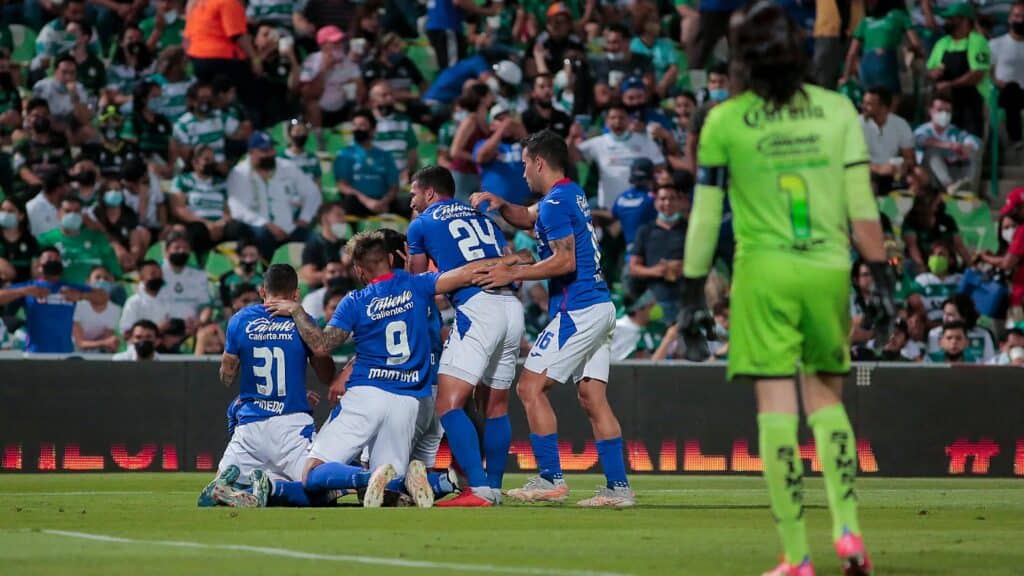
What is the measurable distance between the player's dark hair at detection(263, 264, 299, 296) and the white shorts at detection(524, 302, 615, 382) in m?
1.75

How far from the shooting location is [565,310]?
473 inches

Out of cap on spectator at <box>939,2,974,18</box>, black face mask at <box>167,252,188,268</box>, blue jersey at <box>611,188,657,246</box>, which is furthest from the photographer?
cap on spectator at <box>939,2,974,18</box>

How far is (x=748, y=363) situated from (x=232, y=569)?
7.64ft

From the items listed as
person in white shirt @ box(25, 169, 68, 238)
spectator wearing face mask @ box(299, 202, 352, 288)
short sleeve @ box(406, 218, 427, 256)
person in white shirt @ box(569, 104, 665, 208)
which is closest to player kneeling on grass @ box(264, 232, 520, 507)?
short sleeve @ box(406, 218, 427, 256)

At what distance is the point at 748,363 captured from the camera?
717 centimetres

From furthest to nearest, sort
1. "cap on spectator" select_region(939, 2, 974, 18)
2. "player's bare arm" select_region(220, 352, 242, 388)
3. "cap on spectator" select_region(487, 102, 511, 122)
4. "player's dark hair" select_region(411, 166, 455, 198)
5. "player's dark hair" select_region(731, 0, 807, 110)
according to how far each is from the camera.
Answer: "cap on spectator" select_region(939, 2, 974, 18)
"cap on spectator" select_region(487, 102, 511, 122)
"player's dark hair" select_region(411, 166, 455, 198)
"player's bare arm" select_region(220, 352, 242, 388)
"player's dark hair" select_region(731, 0, 807, 110)

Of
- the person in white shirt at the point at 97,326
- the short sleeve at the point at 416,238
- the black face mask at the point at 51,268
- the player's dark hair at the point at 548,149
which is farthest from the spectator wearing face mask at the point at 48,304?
the player's dark hair at the point at 548,149

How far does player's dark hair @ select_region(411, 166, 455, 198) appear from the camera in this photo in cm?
1234

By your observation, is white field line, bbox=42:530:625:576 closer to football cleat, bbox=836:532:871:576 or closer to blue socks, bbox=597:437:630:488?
football cleat, bbox=836:532:871:576

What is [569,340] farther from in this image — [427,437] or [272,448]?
[272,448]

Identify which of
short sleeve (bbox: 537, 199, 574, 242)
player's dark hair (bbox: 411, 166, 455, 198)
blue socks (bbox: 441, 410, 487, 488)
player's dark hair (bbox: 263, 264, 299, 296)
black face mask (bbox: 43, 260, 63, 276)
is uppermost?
player's dark hair (bbox: 411, 166, 455, 198)

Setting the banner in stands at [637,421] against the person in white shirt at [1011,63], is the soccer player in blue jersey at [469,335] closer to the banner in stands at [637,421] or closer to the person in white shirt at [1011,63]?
the banner in stands at [637,421]

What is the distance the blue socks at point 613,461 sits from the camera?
11891 millimetres

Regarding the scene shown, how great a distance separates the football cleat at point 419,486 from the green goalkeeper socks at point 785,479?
15.2 feet
